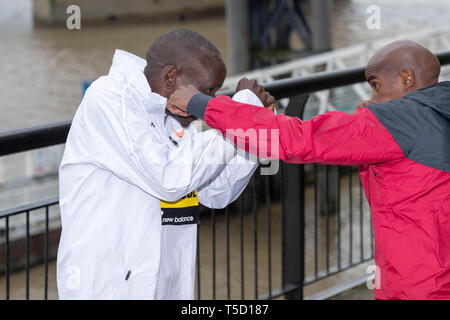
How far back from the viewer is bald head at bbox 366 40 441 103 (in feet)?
6.76

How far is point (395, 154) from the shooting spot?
76.9 inches

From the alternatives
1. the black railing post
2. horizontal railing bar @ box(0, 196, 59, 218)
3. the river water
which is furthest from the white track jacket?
the river water

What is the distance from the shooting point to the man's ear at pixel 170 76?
6.46 feet

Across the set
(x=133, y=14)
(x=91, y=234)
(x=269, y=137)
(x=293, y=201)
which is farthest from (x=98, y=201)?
(x=133, y=14)

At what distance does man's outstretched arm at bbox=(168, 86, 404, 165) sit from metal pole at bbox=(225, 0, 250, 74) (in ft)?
44.3

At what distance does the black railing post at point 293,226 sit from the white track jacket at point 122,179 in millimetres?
1802

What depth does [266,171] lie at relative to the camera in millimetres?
2670

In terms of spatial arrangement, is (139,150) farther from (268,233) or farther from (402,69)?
(268,233)

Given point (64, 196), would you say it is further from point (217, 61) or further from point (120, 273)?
point (217, 61)

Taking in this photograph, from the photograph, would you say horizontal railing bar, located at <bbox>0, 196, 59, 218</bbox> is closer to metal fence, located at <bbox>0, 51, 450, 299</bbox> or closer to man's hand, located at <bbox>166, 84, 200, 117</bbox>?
metal fence, located at <bbox>0, 51, 450, 299</bbox>

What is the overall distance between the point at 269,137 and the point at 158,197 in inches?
12.6

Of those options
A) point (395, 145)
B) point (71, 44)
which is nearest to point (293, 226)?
point (395, 145)

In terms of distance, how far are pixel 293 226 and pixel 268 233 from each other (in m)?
0.29

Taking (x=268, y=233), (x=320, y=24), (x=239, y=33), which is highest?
(x=320, y=24)
